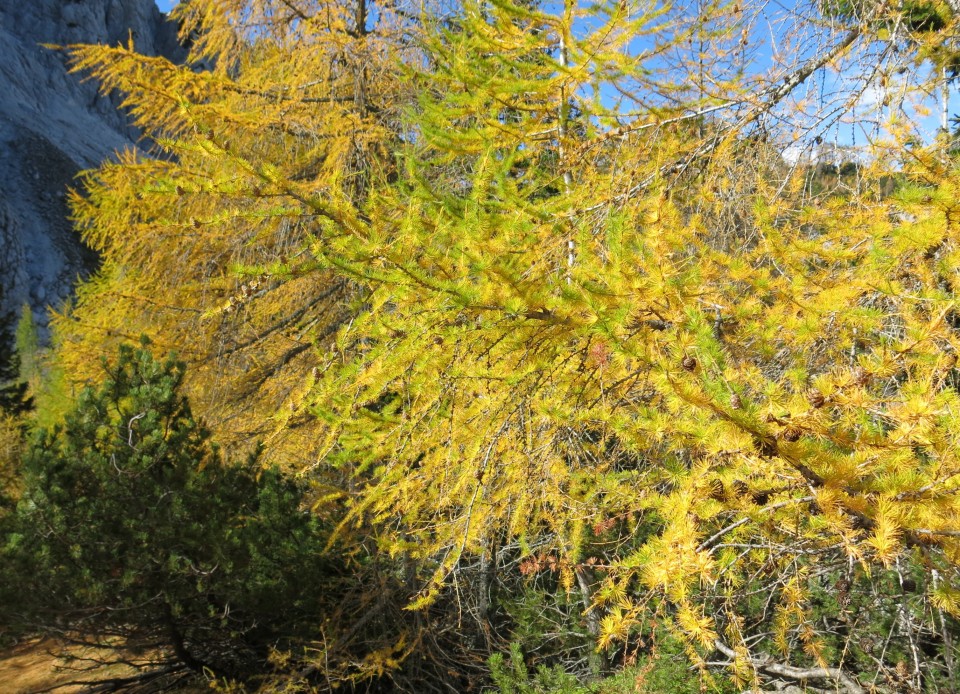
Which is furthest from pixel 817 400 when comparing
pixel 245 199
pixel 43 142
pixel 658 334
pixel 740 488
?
pixel 43 142

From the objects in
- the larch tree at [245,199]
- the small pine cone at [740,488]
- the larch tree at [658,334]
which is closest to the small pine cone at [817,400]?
the larch tree at [658,334]

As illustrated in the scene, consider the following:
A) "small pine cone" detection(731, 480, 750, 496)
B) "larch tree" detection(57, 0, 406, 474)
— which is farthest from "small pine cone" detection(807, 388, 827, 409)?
"larch tree" detection(57, 0, 406, 474)

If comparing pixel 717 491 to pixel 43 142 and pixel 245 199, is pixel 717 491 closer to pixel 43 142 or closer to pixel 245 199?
pixel 245 199

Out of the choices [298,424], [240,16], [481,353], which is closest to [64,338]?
[298,424]

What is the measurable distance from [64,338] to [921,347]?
6756mm

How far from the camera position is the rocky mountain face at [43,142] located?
40625 millimetres

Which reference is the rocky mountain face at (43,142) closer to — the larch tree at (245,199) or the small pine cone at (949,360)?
the larch tree at (245,199)

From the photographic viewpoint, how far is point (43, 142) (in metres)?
44.8

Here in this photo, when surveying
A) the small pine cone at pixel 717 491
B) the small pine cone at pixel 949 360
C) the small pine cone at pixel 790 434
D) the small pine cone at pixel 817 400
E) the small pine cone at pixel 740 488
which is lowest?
the small pine cone at pixel 717 491

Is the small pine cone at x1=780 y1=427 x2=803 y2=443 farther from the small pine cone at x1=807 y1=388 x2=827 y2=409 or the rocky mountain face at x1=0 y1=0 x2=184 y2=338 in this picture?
the rocky mountain face at x1=0 y1=0 x2=184 y2=338

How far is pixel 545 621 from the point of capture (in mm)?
5535

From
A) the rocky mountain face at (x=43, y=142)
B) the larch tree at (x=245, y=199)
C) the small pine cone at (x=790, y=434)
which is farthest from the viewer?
the rocky mountain face at (x=43, y=142)

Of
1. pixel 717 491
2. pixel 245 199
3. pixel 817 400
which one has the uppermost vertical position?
pixel 245 199

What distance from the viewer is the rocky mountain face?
133ft
